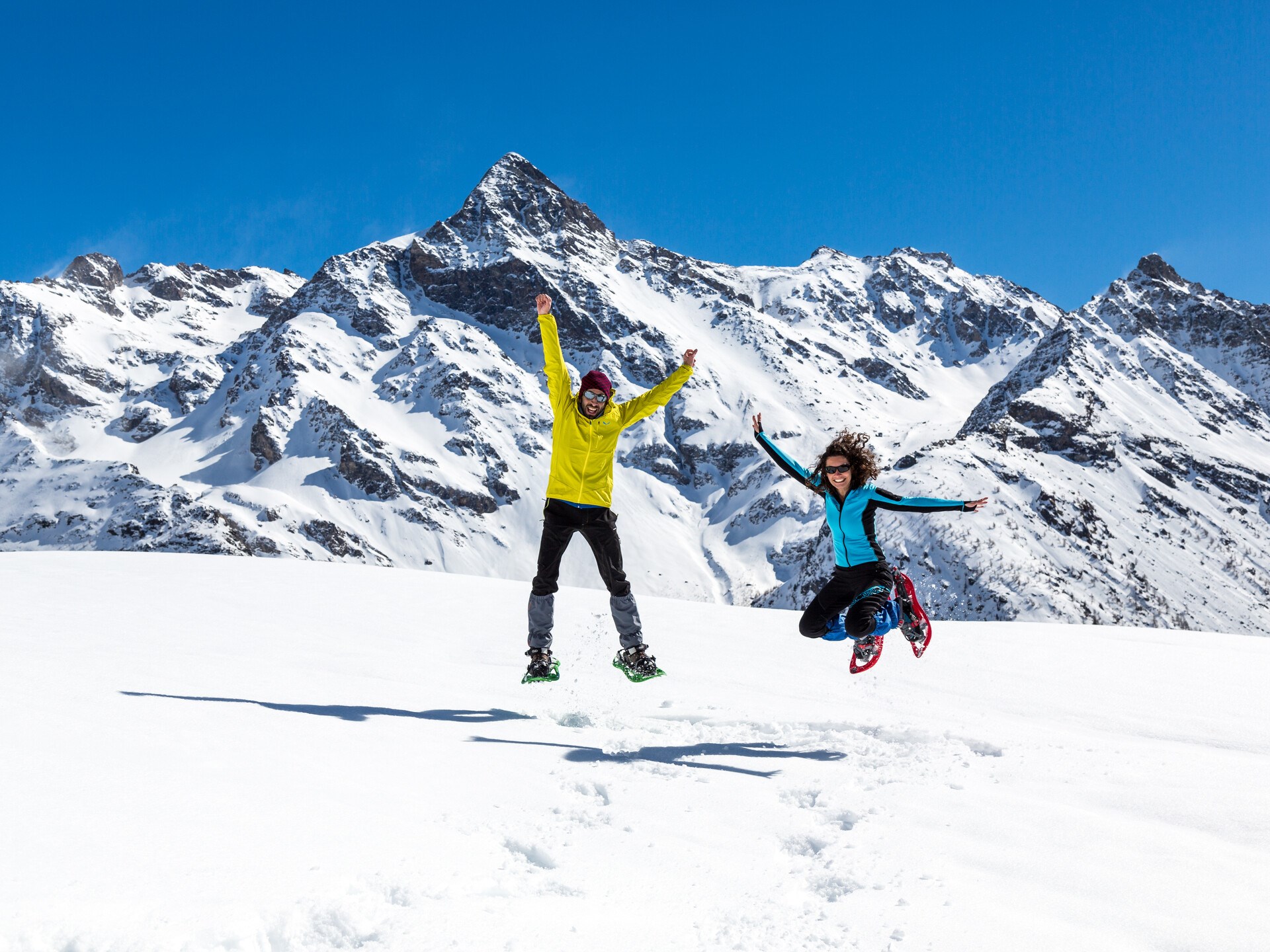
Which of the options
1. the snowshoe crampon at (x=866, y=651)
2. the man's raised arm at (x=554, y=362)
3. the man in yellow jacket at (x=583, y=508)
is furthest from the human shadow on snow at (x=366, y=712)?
the snowshoe crampon at (x=866, y=651)

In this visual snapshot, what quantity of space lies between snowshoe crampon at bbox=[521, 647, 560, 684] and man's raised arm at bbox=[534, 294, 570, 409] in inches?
99.7

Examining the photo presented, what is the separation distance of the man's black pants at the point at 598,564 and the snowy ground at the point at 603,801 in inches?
23.5

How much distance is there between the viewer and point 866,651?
7816mm

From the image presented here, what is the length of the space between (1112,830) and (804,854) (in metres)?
1.71

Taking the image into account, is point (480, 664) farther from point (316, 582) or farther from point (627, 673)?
point (316, 582)

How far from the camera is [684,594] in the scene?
158500mm

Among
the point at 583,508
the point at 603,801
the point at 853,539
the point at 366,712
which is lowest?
the point at 603,801

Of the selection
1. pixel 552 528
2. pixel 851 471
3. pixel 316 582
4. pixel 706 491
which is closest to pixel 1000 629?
pixel 851 471

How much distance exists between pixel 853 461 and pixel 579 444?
288 centimetres

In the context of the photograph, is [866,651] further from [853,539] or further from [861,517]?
[861,517]

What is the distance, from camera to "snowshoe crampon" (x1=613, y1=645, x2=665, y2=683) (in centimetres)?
776

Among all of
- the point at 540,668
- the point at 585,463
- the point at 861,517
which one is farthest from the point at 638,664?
the point at 861,517

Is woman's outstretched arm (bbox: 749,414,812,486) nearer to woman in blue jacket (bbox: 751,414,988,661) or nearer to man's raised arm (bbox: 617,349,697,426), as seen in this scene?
woman in blue jacket (bbox: 751,414,988,661)

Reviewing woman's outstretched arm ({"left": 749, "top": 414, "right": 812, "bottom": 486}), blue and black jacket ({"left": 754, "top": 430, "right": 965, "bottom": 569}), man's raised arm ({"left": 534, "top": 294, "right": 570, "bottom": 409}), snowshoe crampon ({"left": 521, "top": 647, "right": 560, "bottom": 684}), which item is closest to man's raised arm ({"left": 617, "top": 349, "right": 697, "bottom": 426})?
man's raised arm ({"left": 534, "top": 294, "right": 570, "bottom": 409})
